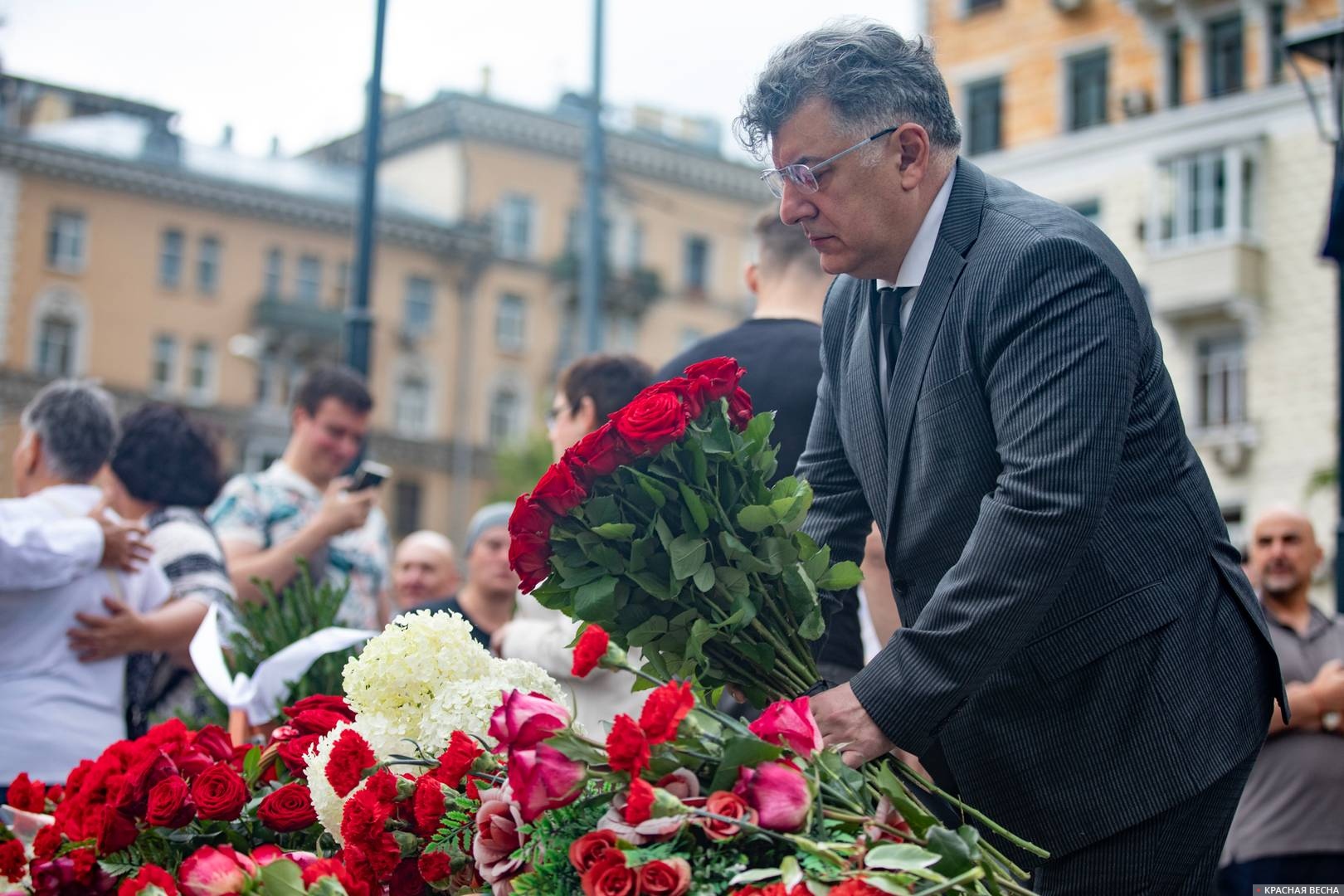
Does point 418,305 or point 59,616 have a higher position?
point 418,305

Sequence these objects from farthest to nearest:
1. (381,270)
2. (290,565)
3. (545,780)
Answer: (381,270) < (290,565) < (545,780)

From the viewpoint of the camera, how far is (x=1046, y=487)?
2416 millimetres

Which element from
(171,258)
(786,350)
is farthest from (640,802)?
(171,258)

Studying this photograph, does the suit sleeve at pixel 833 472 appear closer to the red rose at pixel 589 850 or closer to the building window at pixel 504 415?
the red rose at pixel 589 850

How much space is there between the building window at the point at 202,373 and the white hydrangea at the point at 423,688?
41.8 m

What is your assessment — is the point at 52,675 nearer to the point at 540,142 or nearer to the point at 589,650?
the point at 589,650

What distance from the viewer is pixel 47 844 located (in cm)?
283

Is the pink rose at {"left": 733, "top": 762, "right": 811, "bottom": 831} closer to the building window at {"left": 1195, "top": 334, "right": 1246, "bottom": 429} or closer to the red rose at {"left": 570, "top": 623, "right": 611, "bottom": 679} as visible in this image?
the red rose at {"left": 570, "top": 623, "right": 611, "bottom": 679}

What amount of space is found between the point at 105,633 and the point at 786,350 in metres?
1.93

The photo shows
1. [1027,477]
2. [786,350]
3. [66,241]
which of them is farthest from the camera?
[66,241]

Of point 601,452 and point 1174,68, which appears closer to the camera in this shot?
point 601,452

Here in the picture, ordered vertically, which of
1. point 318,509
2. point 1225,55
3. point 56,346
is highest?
point 1225,55

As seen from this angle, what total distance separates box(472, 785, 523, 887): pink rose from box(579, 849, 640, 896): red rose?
22 cm

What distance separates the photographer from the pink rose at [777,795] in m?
2.00
